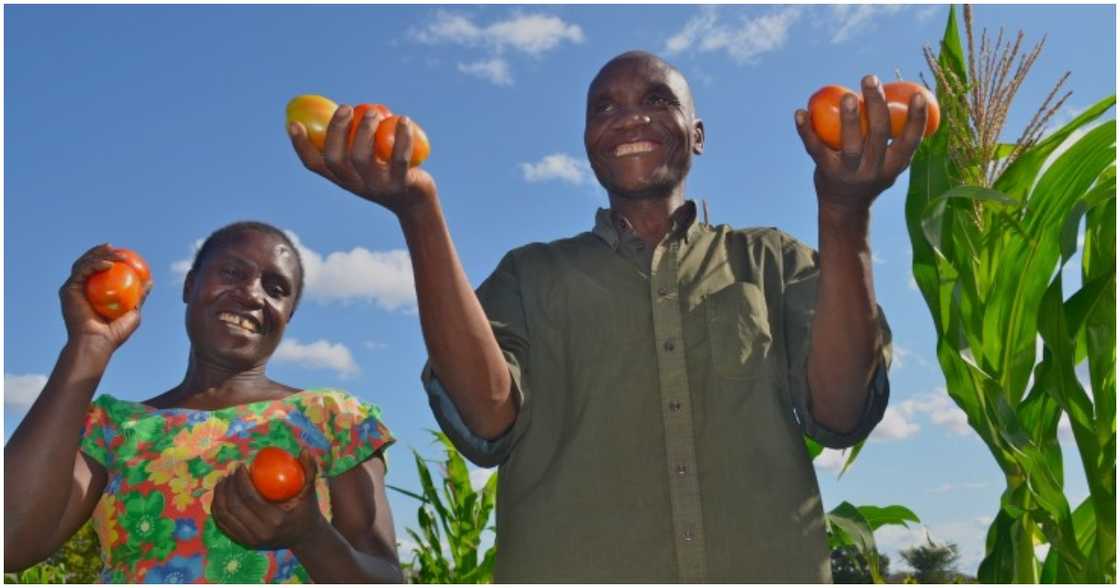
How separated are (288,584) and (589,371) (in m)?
0.73

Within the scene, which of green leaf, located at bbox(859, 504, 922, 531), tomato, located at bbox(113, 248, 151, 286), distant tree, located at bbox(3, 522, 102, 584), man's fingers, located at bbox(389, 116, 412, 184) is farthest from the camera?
distant tree, located at bbox(3, 522, 102, 584)

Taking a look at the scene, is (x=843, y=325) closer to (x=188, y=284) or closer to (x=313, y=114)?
(x=313, y=114)

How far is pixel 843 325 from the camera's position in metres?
1.66

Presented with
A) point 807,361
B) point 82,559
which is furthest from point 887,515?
point 82,559

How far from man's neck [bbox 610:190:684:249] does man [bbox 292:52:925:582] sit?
18mm

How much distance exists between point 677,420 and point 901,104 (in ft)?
1.89

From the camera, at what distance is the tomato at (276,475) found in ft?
6.15

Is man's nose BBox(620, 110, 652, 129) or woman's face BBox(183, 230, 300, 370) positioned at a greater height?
man's nose BBox(620, 110, 652, 129)

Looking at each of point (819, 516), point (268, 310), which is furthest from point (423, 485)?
point (819, 516)

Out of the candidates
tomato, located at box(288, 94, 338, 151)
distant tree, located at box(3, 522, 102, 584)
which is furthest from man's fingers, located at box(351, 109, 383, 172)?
distant tree, located at box(3, 522, 102, 584)

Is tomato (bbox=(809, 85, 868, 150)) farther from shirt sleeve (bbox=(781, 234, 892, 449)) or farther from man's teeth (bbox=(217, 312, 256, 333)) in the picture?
man's teeth (bbox=(217, 312, 256, 333))

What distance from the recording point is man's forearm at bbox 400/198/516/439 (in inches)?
62.4

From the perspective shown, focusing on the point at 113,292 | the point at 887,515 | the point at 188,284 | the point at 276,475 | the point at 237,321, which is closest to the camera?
the point at 276,475

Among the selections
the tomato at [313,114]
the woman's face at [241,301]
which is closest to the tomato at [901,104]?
the tomato at [313,114]
